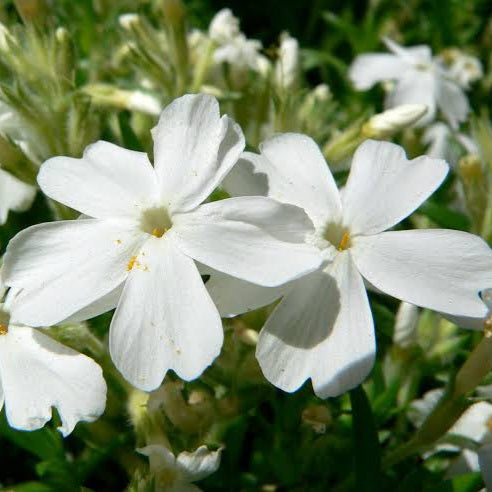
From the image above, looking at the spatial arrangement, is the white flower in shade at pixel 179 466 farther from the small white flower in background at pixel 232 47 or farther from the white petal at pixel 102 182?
the small white flower in background at pixel 232 47

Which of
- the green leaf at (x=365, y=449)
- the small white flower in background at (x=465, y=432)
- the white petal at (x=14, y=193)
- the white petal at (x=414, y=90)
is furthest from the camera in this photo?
the white petal at (x=414, y=90)

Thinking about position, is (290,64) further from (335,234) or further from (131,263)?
(131,263)

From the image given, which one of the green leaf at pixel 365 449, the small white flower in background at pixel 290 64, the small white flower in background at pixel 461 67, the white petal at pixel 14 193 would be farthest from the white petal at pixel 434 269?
the small white flower in background at pixel 461 67

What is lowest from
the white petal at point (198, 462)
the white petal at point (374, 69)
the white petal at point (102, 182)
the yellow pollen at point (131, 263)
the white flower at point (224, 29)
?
the white petal at point (374, 69)

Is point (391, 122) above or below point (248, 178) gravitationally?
below

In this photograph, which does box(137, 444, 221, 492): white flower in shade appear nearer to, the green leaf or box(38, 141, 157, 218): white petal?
the green leaf

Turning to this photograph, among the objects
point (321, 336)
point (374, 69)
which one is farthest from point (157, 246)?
point (374, 69)

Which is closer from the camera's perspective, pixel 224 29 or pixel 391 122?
pixel 391 122

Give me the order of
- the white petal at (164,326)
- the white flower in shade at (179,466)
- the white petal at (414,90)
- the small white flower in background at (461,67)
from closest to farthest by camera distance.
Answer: the white petal at (164,326), the white flower in shade at (179,466), the white petal at (414,90), the small white flower in background at (461,67)
